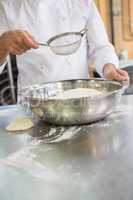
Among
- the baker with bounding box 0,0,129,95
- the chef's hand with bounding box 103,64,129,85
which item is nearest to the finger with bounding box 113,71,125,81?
the chef's hand with bounding box 103,64,129,85

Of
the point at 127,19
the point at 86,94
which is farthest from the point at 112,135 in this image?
the point at 127,19

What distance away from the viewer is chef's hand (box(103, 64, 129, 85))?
1074mm

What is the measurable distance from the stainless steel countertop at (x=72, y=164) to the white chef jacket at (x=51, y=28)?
1.20 feet

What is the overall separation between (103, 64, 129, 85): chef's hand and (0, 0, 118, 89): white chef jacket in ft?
0.23

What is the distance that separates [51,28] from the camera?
1.27 m

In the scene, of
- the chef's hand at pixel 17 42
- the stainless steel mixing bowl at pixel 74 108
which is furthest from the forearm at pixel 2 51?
the stainless steel mixing bowl at pixel 74 108

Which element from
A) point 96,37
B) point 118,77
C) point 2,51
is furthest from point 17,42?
point 96,37

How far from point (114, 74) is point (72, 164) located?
464 millimetres

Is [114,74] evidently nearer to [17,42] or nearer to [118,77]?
[118,77]

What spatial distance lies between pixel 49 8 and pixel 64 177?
0.79 meters

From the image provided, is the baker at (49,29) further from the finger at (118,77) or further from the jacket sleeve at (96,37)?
the finger at (118,77)

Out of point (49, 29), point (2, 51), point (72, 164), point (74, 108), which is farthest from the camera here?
point (49, 29)

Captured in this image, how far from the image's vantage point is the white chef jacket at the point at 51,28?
1.25 meters

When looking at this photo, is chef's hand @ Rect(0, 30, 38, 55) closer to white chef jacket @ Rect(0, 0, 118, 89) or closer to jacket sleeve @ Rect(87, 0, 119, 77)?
white chef jacket @ Rect(0, 0, 118, 89)
